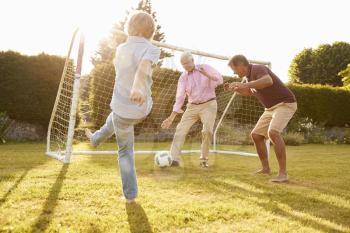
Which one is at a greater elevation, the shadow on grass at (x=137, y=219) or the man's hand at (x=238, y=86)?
the man's hand at (x=238, y=86)

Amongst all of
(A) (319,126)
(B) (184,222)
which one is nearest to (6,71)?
(B) (184,222)

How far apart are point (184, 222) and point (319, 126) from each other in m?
16.1

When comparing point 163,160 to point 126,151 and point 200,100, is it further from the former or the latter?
point 126,151

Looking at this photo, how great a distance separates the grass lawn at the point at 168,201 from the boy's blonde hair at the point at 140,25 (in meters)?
1.54

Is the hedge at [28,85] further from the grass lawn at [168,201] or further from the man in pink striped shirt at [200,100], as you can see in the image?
the man in pink striped shirt at [200,100]

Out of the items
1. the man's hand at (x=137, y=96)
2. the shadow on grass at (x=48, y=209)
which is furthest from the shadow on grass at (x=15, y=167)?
the man's hand at (x=137, y=96)

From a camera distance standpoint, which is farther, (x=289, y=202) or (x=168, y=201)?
(x=289, y=202)

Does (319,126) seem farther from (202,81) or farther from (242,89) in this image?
(242,89)

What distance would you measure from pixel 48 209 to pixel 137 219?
783 millimetres

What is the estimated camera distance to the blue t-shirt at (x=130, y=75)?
3463mm

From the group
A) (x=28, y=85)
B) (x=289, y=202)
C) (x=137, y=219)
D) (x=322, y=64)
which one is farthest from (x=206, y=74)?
(x=322, y=64)

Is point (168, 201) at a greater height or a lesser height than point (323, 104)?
lesser

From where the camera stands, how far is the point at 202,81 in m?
6.86

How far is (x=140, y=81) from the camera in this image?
10.8ft
